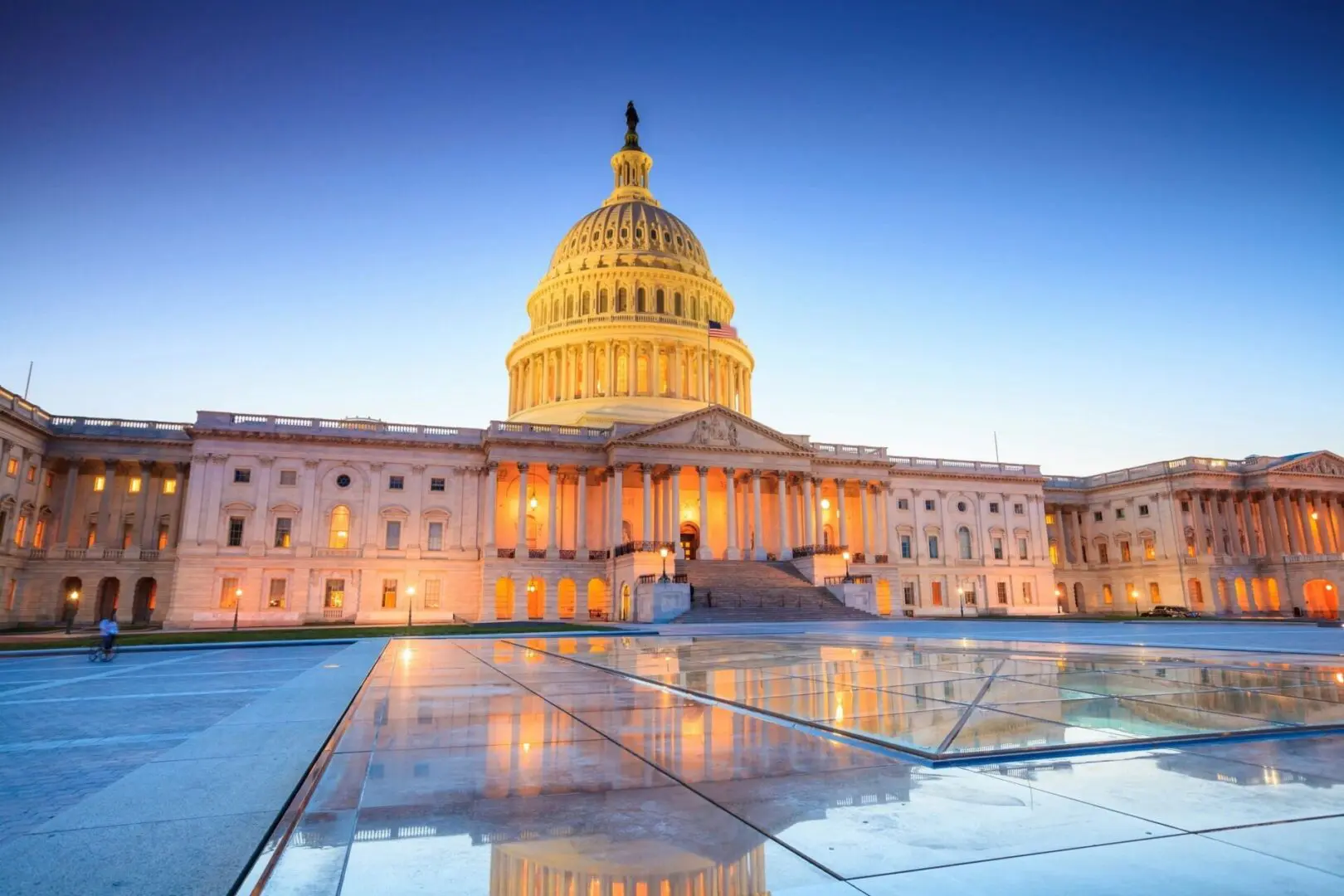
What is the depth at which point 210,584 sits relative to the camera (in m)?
60.8

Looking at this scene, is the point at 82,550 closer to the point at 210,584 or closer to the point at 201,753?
the point at 210,584

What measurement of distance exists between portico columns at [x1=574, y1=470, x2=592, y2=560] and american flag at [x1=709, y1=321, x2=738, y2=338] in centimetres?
2230

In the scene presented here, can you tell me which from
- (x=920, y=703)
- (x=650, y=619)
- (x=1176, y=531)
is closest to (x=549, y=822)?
(x=920, y=703)

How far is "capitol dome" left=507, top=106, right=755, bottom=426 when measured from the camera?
83938 mm

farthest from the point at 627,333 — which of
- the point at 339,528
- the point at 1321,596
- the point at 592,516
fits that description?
the point at 1321,596

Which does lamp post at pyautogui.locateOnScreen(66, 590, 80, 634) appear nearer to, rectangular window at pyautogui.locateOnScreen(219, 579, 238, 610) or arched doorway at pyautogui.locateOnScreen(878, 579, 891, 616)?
rectangular window at pyautogui.locateOnScreen(219, 579, 238, 610)

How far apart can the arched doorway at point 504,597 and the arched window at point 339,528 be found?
12.8 metres

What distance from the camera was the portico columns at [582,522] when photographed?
66062mm

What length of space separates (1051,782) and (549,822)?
3.54 metres

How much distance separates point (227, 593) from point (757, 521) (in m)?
42.0

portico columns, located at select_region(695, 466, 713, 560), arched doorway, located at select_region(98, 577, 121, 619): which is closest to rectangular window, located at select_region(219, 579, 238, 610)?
arched doorway, located at select_region(98, 577, 121, 619)

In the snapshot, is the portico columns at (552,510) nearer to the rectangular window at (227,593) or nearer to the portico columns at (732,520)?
the portico columns at (732,520)

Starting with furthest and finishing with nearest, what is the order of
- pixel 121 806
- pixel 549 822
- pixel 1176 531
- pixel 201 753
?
1. pixel 1176 531
2. pixel 201 753
3. pixel 121 806
4. pixel 549 822

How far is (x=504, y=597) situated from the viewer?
66.1m
